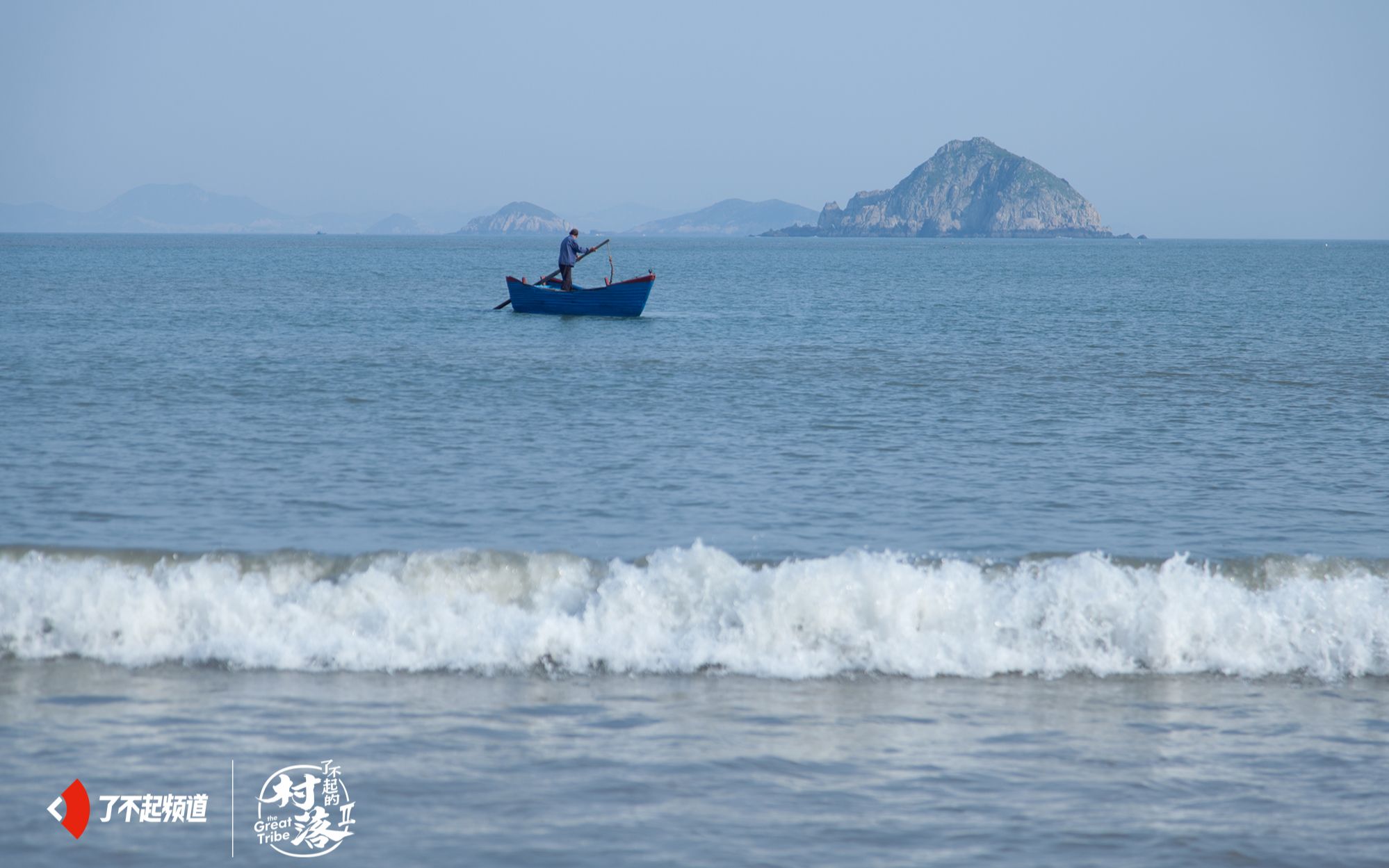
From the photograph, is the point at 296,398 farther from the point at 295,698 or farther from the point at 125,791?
the point at 125,791

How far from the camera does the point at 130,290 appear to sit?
1978 inches

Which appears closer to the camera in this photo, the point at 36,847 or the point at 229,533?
the point at 36,847

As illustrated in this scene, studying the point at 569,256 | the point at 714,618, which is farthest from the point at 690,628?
the point at 569,256

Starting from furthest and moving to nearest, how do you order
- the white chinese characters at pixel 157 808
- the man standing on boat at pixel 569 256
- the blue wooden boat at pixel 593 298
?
the blue wooden boat at pixel 593 298, the man standing on boat at pixel 569 256, the white chinese characters at pixel 157 808

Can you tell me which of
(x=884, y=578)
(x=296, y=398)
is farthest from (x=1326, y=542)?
(x=296, y=398)

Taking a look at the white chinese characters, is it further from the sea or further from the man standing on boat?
the man standing on boat

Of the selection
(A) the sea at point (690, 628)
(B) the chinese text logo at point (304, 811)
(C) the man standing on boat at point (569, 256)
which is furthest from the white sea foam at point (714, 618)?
(C) the man standing on boat at point (569, 256)

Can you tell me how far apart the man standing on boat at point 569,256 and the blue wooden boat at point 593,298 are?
0.87 ft

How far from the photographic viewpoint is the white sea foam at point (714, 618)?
7.96 metres

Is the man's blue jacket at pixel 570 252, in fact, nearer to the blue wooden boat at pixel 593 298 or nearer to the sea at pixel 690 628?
the blue wooden boat at pixel 593 298

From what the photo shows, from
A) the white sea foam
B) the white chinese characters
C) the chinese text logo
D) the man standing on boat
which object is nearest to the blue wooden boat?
the man standing on boat

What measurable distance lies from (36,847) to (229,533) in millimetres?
5564

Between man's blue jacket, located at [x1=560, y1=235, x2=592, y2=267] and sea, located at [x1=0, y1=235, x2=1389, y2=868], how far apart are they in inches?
557

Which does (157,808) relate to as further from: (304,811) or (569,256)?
(569,256)
